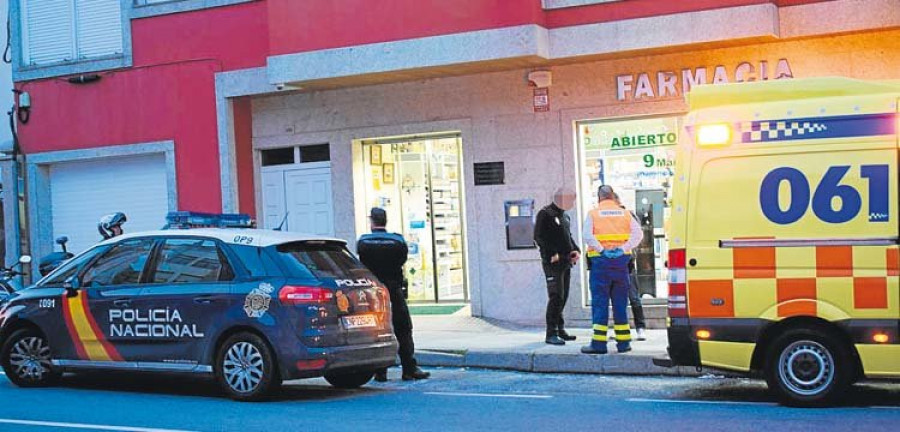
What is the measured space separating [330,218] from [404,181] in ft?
4.11

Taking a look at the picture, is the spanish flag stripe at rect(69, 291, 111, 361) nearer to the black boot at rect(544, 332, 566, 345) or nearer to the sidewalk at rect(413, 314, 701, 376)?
the sidewalk at rect(413, 314, 701, 376)

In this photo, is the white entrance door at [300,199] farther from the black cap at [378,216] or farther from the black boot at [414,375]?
the black boot at [414,375]

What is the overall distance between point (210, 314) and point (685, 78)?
7.22m

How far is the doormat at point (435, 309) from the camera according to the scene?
1684 centimetres

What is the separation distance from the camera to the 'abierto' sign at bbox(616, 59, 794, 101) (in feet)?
47.6

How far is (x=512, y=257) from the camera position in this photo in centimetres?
1611

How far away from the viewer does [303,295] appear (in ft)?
34.0

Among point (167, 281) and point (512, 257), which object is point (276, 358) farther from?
point (512, 257)

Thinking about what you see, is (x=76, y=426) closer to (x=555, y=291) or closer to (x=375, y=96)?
(x=555, y=291)

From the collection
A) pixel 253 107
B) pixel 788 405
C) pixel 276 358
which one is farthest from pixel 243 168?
pixel 788 405

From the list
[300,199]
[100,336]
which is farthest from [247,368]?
[300,199]

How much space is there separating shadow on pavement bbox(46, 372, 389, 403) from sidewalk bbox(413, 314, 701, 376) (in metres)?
1.90

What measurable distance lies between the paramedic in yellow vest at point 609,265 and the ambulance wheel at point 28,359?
5.49 metres

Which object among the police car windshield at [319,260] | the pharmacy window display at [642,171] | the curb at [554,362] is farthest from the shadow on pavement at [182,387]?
the pharmacy window display at [642,171]
